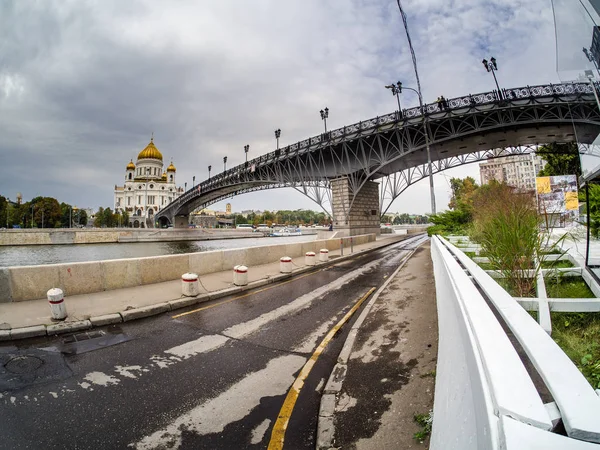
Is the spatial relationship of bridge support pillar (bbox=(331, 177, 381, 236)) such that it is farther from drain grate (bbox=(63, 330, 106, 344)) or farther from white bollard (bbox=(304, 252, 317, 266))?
drain grate (bbox=(63, 330, 106, 344))

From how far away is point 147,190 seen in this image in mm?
125688

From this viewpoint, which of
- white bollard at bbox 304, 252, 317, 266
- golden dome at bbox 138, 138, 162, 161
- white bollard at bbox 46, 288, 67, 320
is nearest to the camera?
white bollard at bbox 46, 288, 67, 320

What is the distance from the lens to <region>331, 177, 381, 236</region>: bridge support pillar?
36.2 meters

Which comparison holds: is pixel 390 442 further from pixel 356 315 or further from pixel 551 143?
pixel 551 143

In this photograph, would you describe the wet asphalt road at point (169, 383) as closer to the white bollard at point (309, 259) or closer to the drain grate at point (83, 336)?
the drain grate at point (83, 336)

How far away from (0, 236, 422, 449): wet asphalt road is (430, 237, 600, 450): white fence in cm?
163

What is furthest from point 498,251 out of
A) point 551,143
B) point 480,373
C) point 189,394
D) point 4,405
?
point 551,143

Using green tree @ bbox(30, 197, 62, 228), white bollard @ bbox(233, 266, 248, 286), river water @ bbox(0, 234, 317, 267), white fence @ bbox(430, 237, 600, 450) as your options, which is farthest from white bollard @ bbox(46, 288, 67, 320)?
green tree @ bbox(30, 197, 62, 228)

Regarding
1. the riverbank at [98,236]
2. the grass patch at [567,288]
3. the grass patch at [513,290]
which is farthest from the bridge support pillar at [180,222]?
the grass patch at [567,288]

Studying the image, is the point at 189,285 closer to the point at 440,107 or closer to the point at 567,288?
the point at 567,288

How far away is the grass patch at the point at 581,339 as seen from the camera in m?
2.07

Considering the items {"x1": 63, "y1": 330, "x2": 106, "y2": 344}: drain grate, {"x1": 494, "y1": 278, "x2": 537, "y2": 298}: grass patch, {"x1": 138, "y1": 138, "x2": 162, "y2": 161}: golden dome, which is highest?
{"x1": 138, "y1": 138, "x2": 162, "y2": 161}: golden dome

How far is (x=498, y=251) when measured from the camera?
14.6ft

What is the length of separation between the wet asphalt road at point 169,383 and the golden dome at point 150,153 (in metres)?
140
